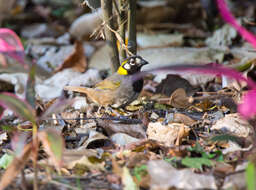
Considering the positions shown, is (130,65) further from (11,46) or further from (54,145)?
(54,145)

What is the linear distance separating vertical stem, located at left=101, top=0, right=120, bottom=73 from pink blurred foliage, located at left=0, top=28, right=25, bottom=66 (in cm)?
138

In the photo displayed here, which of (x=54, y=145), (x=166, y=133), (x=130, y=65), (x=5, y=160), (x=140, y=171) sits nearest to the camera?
(x=54, y=145)

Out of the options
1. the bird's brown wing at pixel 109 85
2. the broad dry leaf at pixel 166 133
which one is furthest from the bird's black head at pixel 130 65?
the broad dry leaf at pixel 166 133

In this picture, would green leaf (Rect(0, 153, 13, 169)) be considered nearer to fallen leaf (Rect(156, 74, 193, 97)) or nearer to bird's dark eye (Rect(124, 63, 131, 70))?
bird's dark eye (Rect(124, 63, 131, 70))

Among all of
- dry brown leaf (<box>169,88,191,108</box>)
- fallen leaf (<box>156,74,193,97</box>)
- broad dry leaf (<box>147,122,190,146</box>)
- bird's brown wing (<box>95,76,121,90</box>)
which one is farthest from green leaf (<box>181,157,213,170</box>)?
bird's brown wing (<box>95,76,121,90</box>)

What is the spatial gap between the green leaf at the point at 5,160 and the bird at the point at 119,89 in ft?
4.75

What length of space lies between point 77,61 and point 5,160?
10.6ft

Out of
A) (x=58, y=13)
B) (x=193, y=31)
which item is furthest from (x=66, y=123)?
(x=58, y=13)

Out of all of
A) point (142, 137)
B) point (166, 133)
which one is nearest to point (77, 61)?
point (142, 137)

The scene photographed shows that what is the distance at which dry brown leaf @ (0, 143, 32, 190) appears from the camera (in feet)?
5.36

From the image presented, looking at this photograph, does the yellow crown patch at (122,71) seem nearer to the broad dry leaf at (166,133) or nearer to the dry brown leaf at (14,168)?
the broad dry leaf at (166,133)

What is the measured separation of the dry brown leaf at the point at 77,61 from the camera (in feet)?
17.3

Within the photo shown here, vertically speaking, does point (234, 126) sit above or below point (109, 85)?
below

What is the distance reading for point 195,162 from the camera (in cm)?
194
